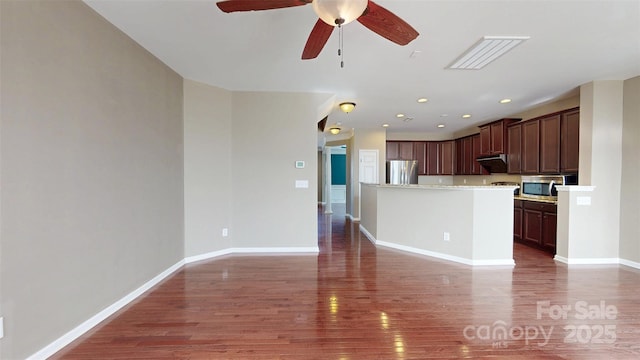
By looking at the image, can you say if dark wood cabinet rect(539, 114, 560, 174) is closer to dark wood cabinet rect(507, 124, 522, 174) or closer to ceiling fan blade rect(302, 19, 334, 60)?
dark wood cabinet rect(507, 124, 522, 174)

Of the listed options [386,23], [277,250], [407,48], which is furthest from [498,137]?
[386,23]

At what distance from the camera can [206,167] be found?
3.96 m

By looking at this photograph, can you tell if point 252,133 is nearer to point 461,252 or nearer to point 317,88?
point 317,88

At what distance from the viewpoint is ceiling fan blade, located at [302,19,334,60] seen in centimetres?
182

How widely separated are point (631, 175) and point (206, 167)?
18.8ft

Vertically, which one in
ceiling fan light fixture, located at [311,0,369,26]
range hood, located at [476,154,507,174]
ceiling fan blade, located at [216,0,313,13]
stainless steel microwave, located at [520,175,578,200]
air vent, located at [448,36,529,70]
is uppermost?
air vent, located at [448,36,529,70]

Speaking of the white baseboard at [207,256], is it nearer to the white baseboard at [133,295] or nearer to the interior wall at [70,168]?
the white baseboard at [133,295]

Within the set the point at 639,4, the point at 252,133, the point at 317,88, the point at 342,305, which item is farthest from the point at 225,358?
the point at 639,4

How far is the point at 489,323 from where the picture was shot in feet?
7.38

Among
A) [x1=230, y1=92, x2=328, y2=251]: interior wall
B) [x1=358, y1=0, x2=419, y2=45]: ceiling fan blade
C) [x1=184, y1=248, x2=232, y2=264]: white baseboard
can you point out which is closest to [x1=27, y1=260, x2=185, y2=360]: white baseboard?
[x1=184, y1=248, x2=232, y2=264]: white baseboard

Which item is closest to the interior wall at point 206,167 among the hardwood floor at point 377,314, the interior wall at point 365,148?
the hardwood floor at point 377,314

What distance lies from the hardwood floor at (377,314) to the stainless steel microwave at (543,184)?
1274 mm

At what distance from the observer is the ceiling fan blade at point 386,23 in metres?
1.62

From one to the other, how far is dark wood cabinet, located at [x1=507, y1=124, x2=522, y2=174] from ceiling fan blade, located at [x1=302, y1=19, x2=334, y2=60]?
4859 mm
